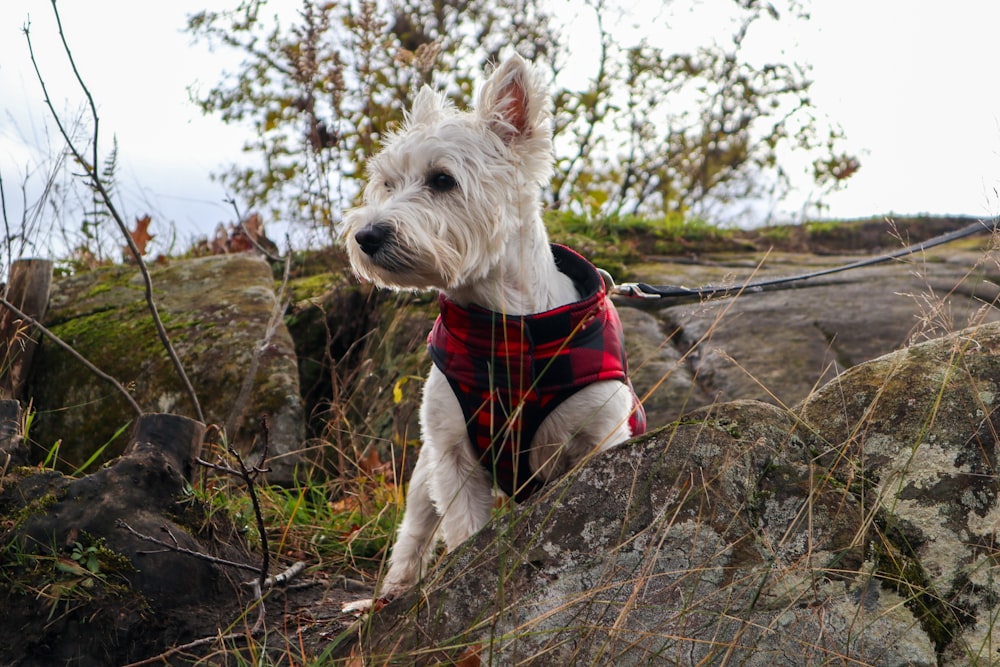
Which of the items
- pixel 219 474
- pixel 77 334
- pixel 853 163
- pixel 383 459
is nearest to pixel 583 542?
pixel 219 474

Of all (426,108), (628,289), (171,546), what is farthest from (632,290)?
(171,546)

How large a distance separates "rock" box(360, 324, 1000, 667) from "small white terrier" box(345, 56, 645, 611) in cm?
101

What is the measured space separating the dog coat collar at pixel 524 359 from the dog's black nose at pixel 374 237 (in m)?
0.41

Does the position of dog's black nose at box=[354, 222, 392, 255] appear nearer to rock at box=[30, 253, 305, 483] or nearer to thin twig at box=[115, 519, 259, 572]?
thin twig at box=[115, 519, 259, 572]

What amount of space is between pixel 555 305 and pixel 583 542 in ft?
5.32

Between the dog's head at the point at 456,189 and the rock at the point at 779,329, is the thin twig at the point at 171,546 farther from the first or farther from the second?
the rock at the point at 779,329

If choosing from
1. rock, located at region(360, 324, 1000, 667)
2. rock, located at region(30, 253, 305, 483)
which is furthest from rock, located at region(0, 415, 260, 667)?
rock, located at region(30, 253, 305, 483)

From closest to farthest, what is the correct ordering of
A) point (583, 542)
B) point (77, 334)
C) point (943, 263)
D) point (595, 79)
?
point (583, 542)
point (77, 334)
point (943, 263)
point (595, 79)

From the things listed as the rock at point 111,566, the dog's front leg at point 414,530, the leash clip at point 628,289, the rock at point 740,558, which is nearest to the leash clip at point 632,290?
the leash clip at point 628,289

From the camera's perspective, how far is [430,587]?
2.37 m

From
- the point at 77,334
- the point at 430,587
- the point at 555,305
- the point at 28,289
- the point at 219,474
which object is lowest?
the point at 430,587

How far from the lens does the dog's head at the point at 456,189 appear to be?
3.55 meters

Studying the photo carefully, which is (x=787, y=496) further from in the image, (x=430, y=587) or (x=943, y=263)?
(x=943, y=263)

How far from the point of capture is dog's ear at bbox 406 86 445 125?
13.4 feet
